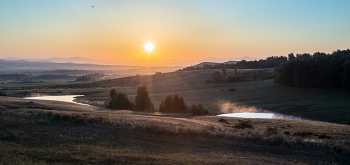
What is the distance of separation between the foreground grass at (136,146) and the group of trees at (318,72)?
51.0 m

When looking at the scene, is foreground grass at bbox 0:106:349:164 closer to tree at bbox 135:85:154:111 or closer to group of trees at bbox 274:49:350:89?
tree at bbox 135:85:154:111

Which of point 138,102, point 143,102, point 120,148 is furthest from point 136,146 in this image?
point 138,102

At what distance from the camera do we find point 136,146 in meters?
12.8

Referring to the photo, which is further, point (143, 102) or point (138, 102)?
point (138, 102)

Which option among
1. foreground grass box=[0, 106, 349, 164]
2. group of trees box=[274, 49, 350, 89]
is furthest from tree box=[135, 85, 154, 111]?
group of trees box=[274, 49, 350, 89]

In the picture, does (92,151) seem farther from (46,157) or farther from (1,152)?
(1,152)

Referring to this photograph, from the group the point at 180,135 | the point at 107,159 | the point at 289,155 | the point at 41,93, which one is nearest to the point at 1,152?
the point at 107,159

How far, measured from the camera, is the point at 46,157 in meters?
9.66

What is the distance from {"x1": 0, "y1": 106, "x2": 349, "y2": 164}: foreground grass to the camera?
1000 cm

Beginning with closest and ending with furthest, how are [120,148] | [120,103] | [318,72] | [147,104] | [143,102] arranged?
1. [120,148]
2. [143,102]
3. [147,104]
4. [120,103]
5. [318,72]

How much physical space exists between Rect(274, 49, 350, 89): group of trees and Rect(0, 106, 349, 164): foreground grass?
5098cm

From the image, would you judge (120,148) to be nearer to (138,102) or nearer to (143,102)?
(143,102)

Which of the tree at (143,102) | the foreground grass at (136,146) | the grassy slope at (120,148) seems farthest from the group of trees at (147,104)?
the grassy slope at (120,148)

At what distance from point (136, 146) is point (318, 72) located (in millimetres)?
61593
